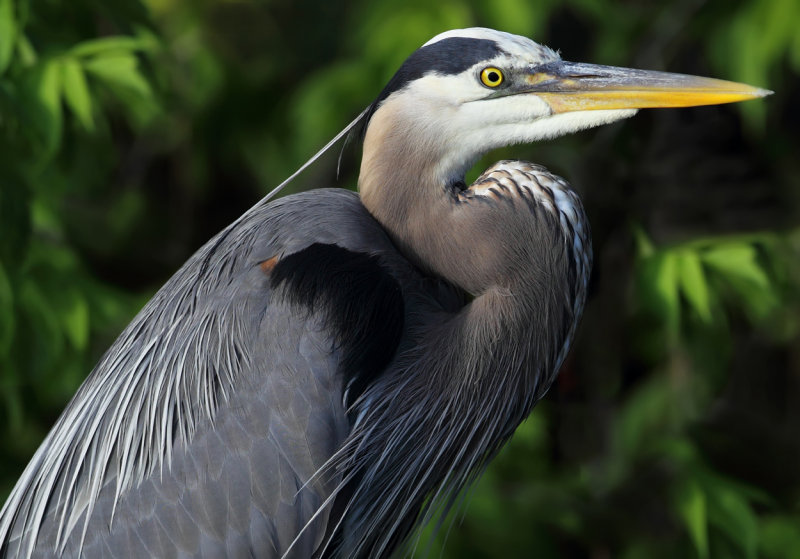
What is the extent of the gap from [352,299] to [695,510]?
1.58 metres

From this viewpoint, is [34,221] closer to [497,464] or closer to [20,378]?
[20,378]

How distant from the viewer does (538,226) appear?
2.09m

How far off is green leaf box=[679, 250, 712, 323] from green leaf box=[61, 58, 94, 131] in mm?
1787

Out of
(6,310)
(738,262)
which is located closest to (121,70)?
(6,310)

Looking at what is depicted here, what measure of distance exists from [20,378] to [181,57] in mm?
1720

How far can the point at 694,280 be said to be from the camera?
2961mm

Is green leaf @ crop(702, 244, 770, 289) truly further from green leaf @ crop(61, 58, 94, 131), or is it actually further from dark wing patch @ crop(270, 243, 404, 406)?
green leaf @ crop(61, 58, 94, 131)

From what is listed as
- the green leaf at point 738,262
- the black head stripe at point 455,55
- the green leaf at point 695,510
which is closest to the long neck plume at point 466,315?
the black head stripe at point 455,55

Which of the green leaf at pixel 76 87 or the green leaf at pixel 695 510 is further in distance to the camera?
the green leaf at pixel 695 510

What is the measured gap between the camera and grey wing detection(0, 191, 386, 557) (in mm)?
2107

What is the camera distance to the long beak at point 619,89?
211 centimetres

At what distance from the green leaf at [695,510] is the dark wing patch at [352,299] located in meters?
1.43

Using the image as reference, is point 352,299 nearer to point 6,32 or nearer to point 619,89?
point 619,89

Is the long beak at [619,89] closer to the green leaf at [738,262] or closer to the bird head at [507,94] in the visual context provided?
the bird head at [507,94]
